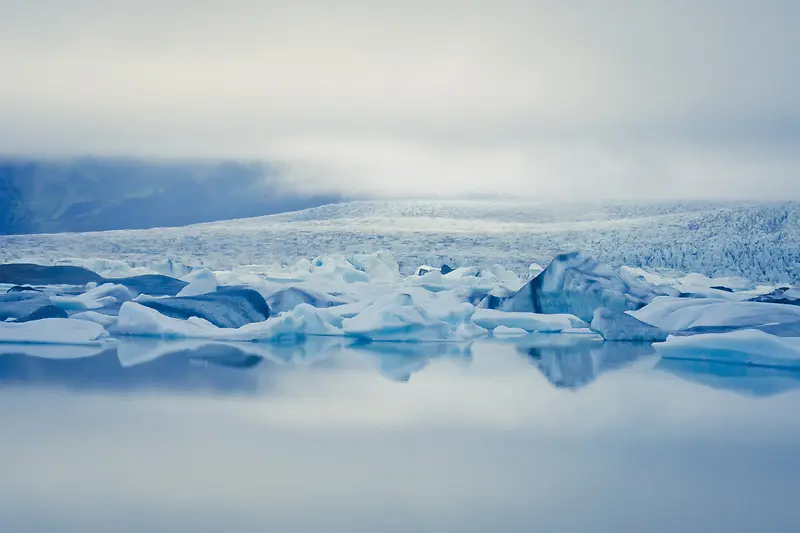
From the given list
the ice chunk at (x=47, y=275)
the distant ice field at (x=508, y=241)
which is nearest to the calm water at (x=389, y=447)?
the ice chunk at (x=47, y=275)

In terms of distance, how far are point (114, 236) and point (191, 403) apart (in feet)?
52.4

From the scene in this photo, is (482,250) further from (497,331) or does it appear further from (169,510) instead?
(169,510)

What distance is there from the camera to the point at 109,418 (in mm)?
3908

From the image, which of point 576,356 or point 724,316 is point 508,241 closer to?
point 724,316

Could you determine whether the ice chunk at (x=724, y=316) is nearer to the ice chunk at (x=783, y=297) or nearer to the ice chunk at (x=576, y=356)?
the ice chunk at (x=576, y=356)

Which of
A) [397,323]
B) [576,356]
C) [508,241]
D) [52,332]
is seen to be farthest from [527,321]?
[508,241]

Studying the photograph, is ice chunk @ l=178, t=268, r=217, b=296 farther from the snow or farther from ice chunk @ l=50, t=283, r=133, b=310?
ice chunk @ l=50, t=283, r=133, b=310

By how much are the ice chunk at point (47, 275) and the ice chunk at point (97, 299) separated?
2602 mm

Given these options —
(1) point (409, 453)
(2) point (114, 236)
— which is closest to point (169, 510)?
(1) point (409, 453)

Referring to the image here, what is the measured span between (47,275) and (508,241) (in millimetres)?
9158

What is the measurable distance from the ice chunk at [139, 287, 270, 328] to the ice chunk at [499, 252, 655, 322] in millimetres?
2494

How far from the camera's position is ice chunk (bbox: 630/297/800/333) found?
7.32m

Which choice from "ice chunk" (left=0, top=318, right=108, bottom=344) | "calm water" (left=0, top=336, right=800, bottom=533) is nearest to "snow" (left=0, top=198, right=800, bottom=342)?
"ice chunk" (left=0, top=318, right=108, bottom=344)

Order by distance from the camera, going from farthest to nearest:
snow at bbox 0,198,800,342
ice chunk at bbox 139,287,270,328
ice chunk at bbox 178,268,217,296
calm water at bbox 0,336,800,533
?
ice chunk at bbox 178,268,217,296 → ice chunk at bbox 139,287,270,328 → snow at bbox 0,198,800,342 → calm water at bbox 0,336,800,533
